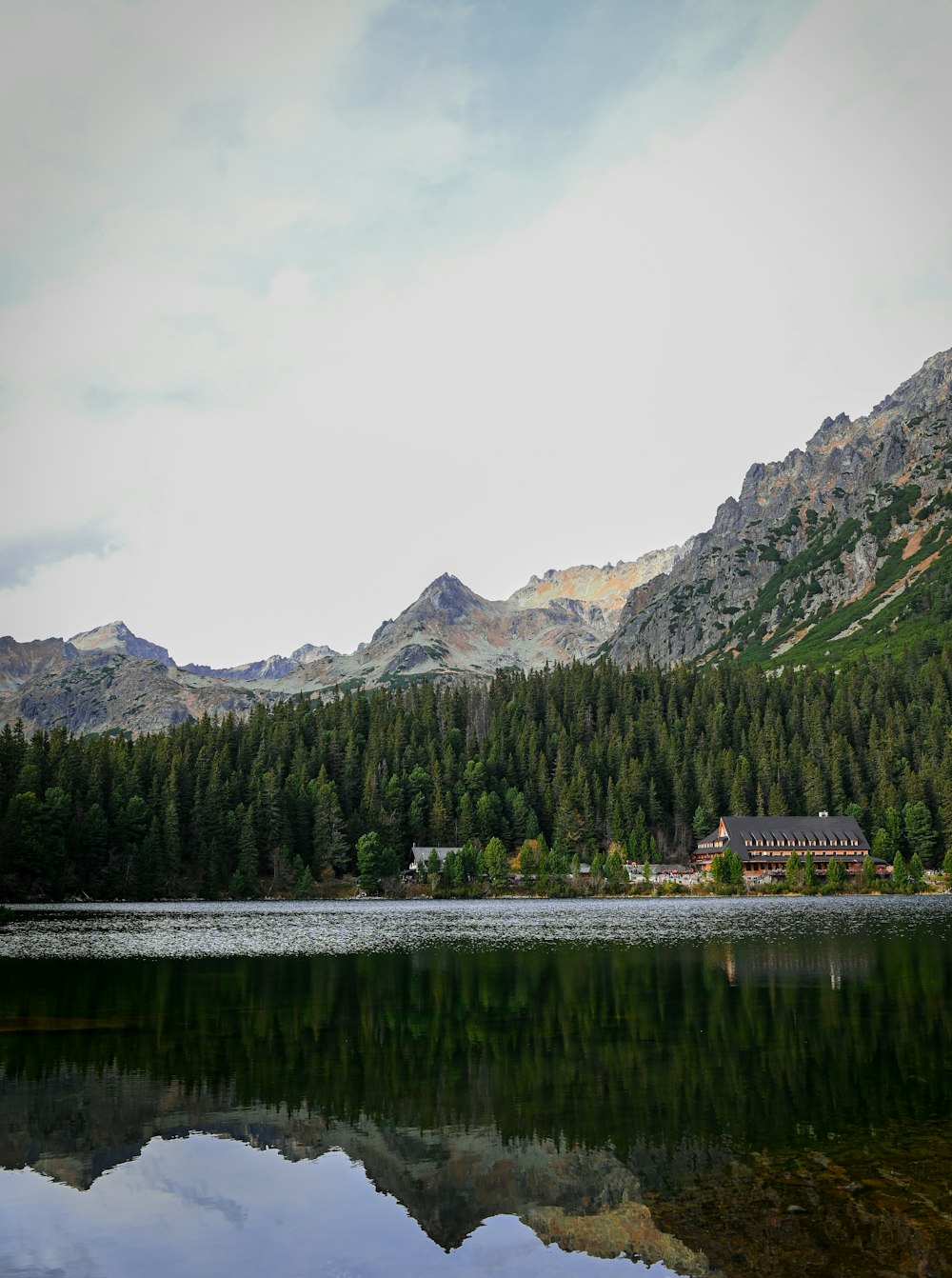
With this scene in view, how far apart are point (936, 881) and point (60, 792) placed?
149 meters

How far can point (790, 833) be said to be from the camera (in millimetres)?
191000

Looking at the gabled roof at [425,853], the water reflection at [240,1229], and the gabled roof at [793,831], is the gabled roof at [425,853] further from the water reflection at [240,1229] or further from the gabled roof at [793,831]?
the water reflection at [240,1229]

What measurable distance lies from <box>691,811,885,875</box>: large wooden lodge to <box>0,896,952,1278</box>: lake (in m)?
136

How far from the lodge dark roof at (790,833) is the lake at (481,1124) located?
136571 mm

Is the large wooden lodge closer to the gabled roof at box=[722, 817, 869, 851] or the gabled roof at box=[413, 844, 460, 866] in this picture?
the gabled roof at box=[722, 817, 869, 851]

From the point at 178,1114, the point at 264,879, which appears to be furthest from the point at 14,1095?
the point at 264,879

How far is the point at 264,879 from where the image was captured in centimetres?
18350

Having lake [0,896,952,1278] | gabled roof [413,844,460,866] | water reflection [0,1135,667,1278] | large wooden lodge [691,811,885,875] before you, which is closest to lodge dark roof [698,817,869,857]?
large wooden lodge [691,811,885,875]

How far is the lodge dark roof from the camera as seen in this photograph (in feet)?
623

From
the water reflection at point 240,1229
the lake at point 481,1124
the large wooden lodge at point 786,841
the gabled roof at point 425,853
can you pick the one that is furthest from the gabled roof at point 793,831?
the water reflection at point 240,1229

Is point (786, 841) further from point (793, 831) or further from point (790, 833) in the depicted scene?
point (793, 831)

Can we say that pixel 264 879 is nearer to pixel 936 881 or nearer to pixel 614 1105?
pixel 936 881

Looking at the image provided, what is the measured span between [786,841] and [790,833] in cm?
202

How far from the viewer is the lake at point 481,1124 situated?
19.2 meters
